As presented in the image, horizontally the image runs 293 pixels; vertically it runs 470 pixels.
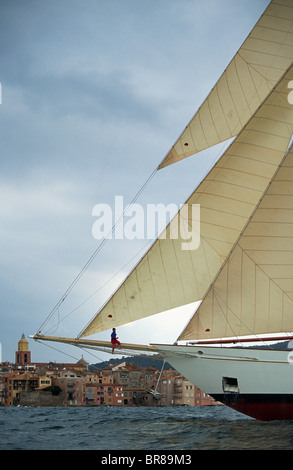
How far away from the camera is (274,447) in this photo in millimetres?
15273

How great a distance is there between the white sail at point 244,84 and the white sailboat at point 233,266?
47mm

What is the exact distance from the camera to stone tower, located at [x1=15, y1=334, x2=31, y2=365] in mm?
152350

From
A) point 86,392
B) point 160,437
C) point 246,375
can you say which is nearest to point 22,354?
point 86,392

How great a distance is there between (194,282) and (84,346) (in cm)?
504

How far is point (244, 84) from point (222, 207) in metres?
5.42

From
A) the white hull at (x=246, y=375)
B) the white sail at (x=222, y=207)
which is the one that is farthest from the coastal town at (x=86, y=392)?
the white sail at (x=222, y=207)

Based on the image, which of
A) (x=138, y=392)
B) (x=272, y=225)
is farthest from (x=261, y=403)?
(x=138, y=392)

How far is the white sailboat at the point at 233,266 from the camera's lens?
68.3 feet

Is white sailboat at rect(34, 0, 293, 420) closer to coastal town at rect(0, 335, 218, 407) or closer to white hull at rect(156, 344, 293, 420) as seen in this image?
white hull at rect(156, 344, 293, 420)

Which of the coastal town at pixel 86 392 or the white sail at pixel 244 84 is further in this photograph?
the coastal town at pixel 86 392

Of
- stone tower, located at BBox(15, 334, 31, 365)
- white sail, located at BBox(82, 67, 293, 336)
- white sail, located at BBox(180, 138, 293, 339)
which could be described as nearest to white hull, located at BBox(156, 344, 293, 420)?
white sail, located at BBox(180, 138, 293, 339)

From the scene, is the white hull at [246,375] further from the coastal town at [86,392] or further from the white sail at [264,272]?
the coastal town at [86,392]

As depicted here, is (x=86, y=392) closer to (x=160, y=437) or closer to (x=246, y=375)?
(x=246, y=375)
